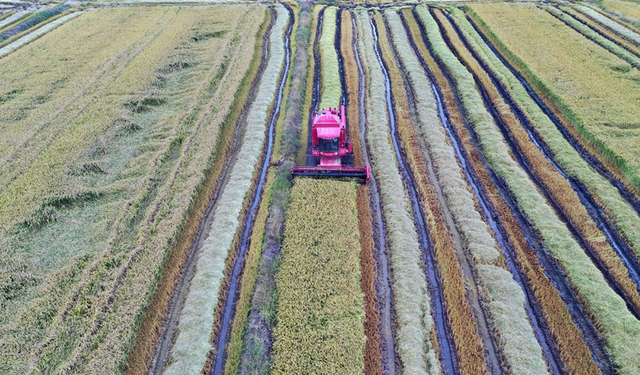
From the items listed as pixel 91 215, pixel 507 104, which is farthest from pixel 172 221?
pixel 507 104

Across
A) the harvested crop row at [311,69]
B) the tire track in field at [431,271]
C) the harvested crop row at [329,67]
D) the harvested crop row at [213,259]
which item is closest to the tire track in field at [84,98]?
the harvested crop row at [213,259]

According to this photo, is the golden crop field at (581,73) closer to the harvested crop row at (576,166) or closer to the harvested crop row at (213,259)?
the harvested crop row at (576,166)

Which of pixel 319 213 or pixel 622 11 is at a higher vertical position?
pixel 622 11

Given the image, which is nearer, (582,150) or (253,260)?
(253,260)

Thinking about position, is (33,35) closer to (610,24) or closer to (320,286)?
(320,286)

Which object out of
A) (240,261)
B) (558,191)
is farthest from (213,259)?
(558,191)

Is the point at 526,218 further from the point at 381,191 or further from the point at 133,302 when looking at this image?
the point at 133,302

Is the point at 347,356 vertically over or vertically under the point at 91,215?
under
